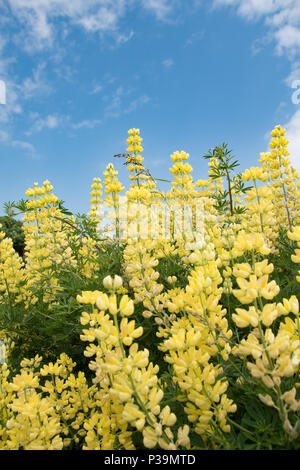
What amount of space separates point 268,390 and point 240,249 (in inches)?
24.5

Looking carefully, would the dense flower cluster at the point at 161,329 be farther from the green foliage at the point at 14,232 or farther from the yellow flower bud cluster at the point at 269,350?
the green foliage at the point at 14,232

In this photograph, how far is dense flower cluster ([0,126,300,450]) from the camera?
3.66ft

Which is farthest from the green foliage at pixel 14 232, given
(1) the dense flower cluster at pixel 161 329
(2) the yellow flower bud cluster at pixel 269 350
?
(2) the yellow flower bud cluster at pixel 269 350

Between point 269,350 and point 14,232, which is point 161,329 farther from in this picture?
point 14,232

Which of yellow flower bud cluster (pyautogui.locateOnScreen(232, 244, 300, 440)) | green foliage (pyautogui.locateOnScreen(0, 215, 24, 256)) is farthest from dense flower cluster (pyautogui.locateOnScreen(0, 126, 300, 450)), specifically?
green foliage (pyautogui.locateOnScreen(0, 215, 24, 256))

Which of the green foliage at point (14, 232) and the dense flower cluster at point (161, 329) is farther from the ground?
the green foliage at point (14, 232)

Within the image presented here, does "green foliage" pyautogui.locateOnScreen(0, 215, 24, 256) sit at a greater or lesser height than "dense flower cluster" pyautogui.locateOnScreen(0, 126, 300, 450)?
greater

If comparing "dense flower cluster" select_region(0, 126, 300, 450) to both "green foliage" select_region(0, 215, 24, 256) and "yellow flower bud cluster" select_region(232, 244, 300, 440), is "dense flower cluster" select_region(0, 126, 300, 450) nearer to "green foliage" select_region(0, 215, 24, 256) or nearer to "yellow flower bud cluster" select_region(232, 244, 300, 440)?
"yellow flower bud cluster" select_region(232, 244, 300, 440)

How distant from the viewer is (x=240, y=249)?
1.55 metres

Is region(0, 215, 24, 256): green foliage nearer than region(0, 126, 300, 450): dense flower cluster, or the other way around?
region(0, 126, 300, 450): dense flower cluster

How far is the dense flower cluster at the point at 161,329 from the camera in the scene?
111 centimetres

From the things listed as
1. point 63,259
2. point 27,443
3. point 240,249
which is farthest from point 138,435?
point 63,259

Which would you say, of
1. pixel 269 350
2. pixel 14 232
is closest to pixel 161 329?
pixel 269 350

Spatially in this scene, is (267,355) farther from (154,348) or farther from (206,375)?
(154,348)
